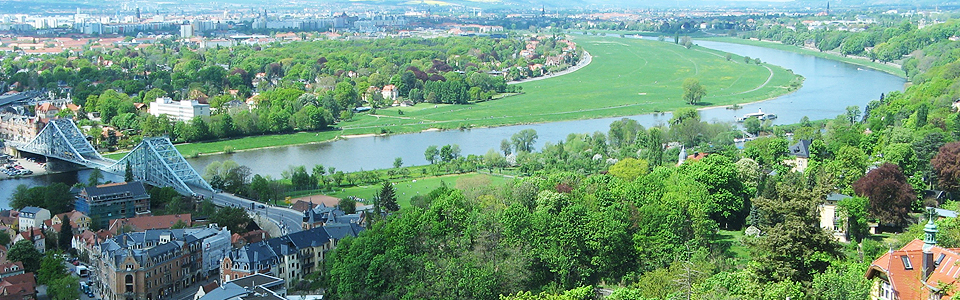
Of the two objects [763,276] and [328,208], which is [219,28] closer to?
[328,208]

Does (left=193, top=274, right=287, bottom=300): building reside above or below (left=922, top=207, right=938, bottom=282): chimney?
below

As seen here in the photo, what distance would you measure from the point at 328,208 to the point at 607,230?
769 centimetres

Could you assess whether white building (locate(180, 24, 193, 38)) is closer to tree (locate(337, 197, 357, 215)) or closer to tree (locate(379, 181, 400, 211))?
tree (locate(337, 197, 357, 215))

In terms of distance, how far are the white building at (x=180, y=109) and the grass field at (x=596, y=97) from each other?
4.37 m

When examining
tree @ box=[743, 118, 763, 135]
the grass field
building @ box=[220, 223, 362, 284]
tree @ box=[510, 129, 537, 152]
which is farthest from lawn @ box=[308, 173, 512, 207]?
tree @ box=[743, 118, 763, 135]

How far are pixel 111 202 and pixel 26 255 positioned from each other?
5.63 meters

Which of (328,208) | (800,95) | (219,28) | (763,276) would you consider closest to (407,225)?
(328,208)

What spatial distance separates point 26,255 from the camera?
19.5 m

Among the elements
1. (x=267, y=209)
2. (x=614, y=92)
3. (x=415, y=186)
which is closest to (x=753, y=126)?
(x=415, y=186)

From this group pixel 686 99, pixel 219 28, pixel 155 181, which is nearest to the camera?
pixel 155 181

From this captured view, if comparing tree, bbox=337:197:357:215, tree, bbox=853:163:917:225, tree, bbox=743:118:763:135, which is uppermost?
tree, bbox=853:163:917:225

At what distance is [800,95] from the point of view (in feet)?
160

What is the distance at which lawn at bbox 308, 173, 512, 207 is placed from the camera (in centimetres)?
2689

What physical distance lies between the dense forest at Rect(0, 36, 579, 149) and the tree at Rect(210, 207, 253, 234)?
54.5 feet
